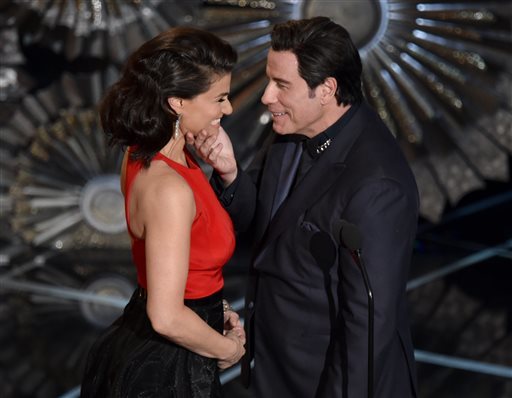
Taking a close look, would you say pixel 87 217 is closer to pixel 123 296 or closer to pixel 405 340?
pixel 123 296

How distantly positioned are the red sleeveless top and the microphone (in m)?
0.29

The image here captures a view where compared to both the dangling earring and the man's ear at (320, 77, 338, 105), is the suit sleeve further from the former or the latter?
the dangling earring

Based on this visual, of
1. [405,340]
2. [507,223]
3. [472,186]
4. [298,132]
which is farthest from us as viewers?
[507,223]

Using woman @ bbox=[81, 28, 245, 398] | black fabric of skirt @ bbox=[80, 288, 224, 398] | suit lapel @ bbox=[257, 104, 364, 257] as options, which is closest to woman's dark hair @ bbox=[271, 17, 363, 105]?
suit lapel @ bbox=[257, 104, 364, 257]

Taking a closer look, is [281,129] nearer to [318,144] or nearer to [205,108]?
[318,144]

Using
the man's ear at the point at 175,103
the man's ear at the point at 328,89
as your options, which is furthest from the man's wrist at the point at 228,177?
the man's ear at the point at 175,103

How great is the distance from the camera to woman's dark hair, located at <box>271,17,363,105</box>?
2.28 metres

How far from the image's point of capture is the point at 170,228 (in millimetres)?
1952

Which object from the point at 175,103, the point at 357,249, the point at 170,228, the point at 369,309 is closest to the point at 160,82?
the point at 175,103

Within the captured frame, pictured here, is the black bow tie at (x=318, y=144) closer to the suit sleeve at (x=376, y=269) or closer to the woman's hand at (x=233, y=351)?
the suit sleeve at (x=376, y=269)

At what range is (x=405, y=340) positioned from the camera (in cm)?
229

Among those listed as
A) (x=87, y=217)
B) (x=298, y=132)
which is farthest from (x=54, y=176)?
(x=298, y=132)

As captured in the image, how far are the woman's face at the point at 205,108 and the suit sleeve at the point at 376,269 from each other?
0.37m

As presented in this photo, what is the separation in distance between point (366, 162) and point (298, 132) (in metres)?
0.28
